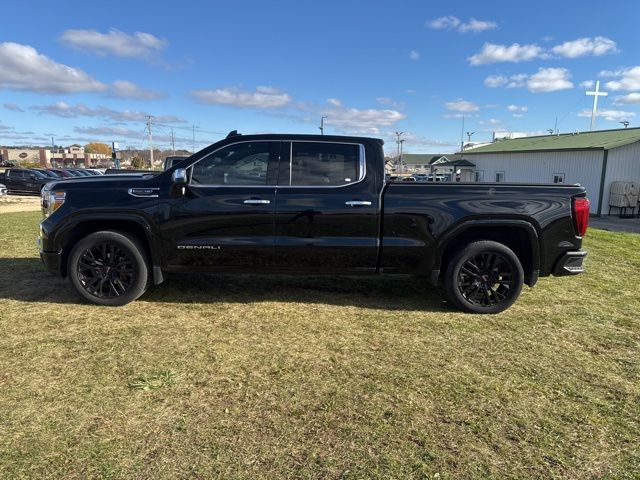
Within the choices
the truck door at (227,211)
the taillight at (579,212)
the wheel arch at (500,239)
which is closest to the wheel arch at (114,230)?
the truck door at (227,211)

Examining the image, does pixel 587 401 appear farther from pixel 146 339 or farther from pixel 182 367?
pixel 146 339

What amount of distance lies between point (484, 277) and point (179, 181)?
3.36 metres

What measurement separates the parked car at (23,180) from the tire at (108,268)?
28225 millimetres

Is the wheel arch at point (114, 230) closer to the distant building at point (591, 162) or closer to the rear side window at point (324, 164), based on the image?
the rear side window at point (324, 164)

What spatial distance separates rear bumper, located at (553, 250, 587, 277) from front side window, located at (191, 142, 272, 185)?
3238mm

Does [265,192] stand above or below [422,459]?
above

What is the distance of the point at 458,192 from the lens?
4.80 meters

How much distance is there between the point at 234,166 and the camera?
4918mm

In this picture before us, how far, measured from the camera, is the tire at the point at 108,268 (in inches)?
193

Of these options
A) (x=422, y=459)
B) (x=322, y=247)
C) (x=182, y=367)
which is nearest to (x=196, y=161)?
(x=322, y=247)

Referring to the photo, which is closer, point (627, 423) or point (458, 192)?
point (627, 423)

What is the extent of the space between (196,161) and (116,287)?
1619mm

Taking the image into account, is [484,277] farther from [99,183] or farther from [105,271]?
[99,183]

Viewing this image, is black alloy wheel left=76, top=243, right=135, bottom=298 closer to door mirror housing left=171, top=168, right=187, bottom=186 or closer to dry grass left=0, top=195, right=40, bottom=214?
door mirror housing left=171, top=168, right=187, bottom=186
